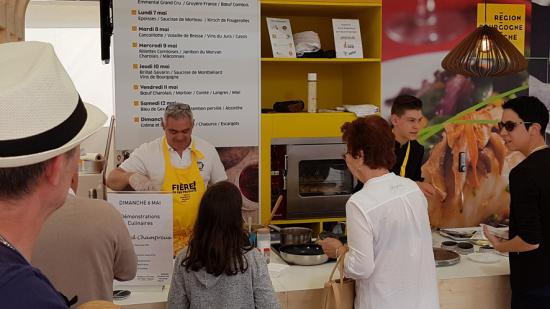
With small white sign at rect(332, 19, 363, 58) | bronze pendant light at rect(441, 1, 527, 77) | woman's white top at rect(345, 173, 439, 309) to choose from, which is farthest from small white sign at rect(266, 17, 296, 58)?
woman's white top at rect(345, 173, 439, 309)

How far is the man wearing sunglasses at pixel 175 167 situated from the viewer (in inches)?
144

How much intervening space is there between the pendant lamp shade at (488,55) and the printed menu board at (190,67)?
166cm

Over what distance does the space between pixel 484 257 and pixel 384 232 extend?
1.08 meters

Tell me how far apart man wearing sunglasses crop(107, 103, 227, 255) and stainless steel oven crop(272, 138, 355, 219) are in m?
0.76

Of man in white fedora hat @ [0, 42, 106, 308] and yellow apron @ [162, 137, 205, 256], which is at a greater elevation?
man in white fedora hat @ [0, 42, 106, 308]

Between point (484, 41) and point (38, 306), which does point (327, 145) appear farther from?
point (38, 306)

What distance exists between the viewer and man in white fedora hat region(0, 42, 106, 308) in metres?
0.94

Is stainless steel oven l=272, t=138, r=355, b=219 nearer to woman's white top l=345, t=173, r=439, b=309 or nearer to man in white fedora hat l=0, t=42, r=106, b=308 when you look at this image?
woman's white top l=345, t=173, r=439, b=309

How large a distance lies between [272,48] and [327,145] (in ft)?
2.70

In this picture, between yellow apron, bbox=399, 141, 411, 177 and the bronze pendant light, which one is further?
yellow apron, bbox=399, 141, 411, 177

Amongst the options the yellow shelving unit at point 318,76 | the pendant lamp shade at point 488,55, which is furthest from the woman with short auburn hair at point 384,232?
the yellow shelving unit at point 318,76

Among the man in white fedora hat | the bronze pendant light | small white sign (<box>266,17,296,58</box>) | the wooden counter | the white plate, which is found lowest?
the wooden counter

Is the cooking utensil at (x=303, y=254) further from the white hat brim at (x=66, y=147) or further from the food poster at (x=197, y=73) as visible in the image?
the white hat brim at (x=66, y=147)

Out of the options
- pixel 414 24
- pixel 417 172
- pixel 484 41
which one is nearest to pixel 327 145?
pixel 417 172
